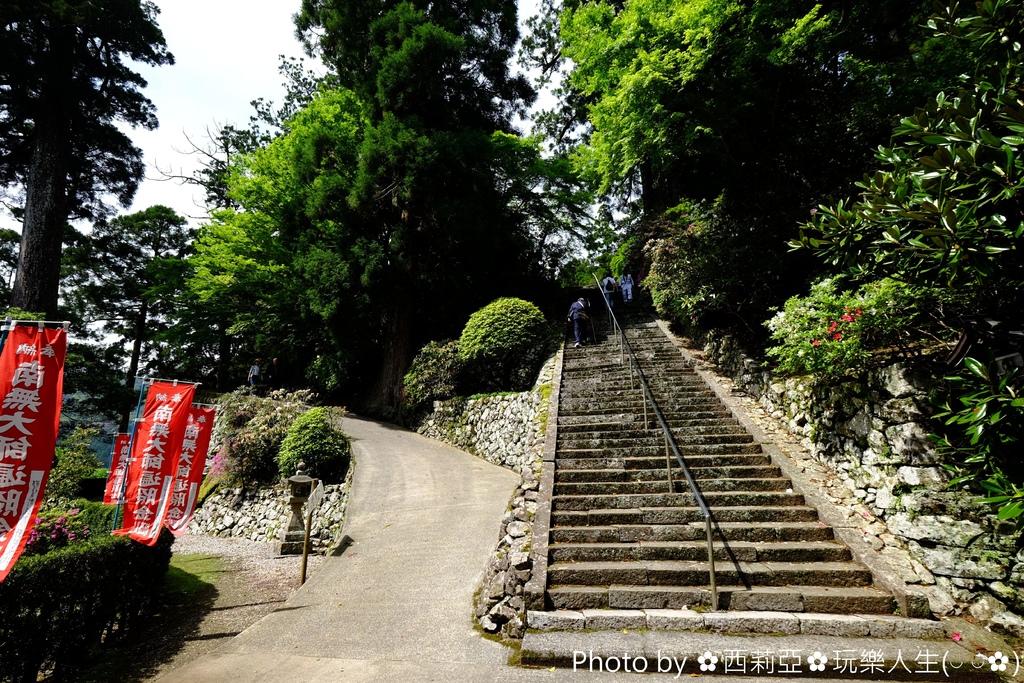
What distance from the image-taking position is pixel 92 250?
20656 millimetres

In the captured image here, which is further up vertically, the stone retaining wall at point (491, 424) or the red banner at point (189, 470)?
the stone retaining wall at point (491, 424)

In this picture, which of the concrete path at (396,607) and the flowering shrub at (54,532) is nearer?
the concrete path at (396,607)

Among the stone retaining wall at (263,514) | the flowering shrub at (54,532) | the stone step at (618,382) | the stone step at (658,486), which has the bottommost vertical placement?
the stone retaining wall at (263,514)

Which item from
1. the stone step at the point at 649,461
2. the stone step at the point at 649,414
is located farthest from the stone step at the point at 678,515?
the stone step at the point at 649,414

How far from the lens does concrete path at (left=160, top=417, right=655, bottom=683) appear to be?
3693 mm

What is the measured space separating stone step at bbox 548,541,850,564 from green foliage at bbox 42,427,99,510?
8088 mm

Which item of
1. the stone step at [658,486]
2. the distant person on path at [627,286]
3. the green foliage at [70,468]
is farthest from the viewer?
the distant person on path at [627,286]

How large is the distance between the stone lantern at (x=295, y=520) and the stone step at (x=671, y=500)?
5.17m

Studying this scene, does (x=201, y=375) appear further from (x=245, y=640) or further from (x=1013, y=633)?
(x=1013, y=633)

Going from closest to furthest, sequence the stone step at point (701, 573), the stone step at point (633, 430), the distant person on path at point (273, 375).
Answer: the stone step at point (701, 573)
the stone step at point (633, 430)
the distant person on path at point (273, 375)

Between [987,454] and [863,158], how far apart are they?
6.27 metres

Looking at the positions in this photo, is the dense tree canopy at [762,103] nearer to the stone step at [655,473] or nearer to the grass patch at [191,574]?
the stone step at [655,473]

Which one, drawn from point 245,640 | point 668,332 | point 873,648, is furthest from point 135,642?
point 668,332

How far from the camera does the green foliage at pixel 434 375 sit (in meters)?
12.1
